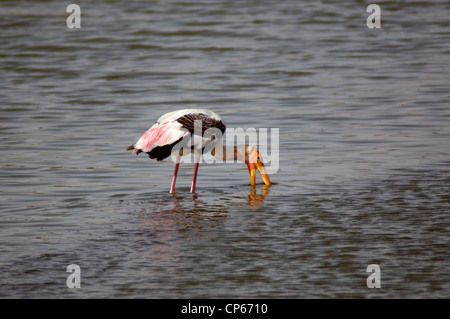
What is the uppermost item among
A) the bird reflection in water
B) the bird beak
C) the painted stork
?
the painted stork

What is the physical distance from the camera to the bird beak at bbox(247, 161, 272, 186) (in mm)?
9445

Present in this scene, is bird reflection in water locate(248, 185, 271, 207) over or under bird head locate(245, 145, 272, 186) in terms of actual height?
under

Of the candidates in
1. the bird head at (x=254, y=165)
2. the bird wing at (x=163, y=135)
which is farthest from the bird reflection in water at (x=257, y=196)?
the bird wing at (x=163, y=135)

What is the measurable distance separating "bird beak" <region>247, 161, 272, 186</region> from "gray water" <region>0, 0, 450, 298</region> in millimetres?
213

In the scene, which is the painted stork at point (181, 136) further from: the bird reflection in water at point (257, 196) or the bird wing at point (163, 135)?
the bird reflection in water at point (257, 196)

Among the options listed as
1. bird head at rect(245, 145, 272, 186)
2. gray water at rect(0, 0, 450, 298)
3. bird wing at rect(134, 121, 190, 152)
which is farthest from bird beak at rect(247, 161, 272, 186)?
bird wing at rect(134, 121, 190, 152)

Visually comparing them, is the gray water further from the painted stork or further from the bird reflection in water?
the painted stork

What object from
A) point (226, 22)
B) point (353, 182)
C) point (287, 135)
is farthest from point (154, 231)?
point (226, 22)

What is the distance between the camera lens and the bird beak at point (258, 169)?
31.0ft

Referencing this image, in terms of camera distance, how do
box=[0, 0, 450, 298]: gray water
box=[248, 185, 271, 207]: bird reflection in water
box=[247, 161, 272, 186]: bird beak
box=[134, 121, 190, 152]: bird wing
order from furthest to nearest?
box=[247, 161, 272, 186]: bird beak
box=[134, 121, 190, 152]: bird wing
box=[248, 185, 271, 207]: bird reflection in water
box=[0, 0, 450, 298]: gray water

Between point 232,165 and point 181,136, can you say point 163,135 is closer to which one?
point 181,136

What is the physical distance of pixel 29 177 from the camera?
9914 millimetres

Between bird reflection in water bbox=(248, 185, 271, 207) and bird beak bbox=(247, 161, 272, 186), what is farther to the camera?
bird beak bbox=(247, 161, 272, 186)

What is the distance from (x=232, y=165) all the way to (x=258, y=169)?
1.09 meters
